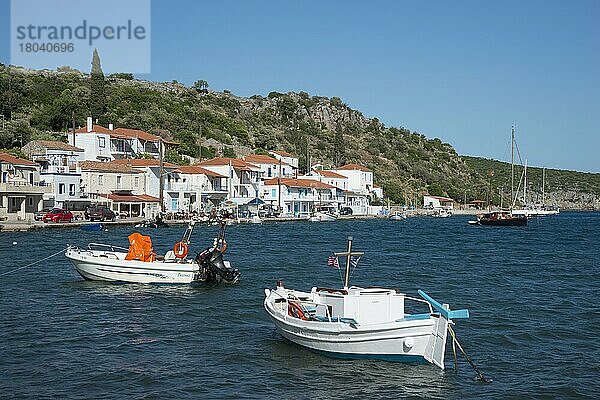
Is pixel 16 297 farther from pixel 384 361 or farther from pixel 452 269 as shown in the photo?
pixel 452 269

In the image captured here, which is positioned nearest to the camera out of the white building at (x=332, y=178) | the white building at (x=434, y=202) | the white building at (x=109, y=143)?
the white building at (x=109, y=143)

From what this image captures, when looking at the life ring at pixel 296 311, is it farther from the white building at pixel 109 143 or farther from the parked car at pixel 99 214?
the white building at pixel 109 143

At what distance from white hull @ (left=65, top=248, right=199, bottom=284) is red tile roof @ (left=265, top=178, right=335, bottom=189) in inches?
2945

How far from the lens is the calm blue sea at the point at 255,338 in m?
16.3

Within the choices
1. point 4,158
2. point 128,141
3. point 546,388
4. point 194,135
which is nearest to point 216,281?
point 546,388

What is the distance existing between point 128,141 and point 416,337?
85.3m

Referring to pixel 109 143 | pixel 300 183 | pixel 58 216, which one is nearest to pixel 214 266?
pixel 58 216

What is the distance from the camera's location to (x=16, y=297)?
28.2m

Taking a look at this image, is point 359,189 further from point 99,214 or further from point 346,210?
point 99,214

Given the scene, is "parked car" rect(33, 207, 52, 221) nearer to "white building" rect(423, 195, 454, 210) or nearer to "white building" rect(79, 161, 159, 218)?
"white building" rect(79, 161, 159, 218)

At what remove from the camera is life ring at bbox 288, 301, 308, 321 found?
757 inches

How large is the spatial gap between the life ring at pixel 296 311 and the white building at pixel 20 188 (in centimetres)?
5386

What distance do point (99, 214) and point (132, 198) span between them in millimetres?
9531

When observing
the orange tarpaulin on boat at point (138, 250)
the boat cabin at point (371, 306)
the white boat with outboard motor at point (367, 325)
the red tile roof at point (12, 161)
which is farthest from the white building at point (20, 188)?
the boat cabin at point (371, 306)
